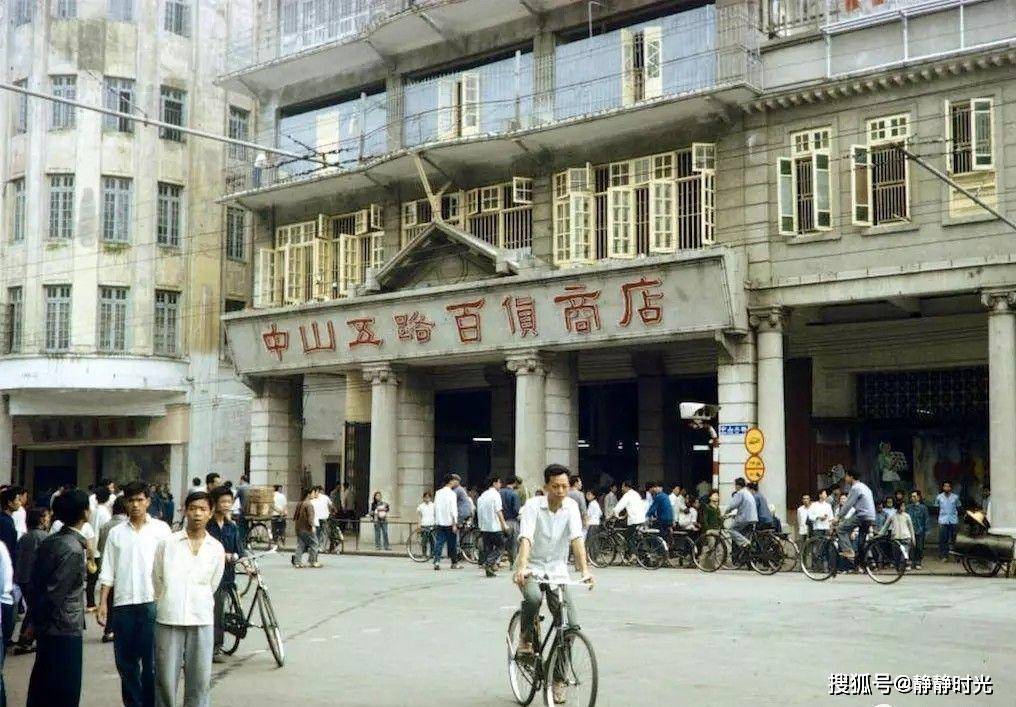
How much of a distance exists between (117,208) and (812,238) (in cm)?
2092

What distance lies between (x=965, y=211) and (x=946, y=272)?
1.08 m

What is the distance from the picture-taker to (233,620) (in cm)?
1225

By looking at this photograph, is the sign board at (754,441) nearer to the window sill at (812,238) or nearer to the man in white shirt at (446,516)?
the window sill at (812,238)

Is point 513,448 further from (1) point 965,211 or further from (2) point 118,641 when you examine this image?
(2) point 118,641

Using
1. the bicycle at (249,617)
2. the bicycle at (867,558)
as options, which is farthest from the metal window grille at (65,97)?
the bicycle at (249,617)

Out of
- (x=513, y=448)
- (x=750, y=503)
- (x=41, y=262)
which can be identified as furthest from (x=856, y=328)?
(x=41, y=262)

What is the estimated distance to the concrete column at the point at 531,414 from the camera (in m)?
27.6

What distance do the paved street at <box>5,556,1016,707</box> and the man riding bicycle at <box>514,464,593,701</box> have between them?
2.43ft

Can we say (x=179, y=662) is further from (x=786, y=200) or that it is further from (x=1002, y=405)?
(x=786, y=200)

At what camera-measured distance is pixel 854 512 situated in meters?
19.8

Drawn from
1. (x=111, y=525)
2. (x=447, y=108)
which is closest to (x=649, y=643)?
(x=111, y=525)

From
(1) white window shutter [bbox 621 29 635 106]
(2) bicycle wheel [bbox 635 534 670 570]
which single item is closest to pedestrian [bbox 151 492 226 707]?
(2) bicycle wheel [bbox 635 534 670 570]

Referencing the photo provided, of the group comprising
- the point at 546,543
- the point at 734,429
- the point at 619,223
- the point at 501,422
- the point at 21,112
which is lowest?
the point at 546,543

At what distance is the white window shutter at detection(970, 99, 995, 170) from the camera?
72.0ft
